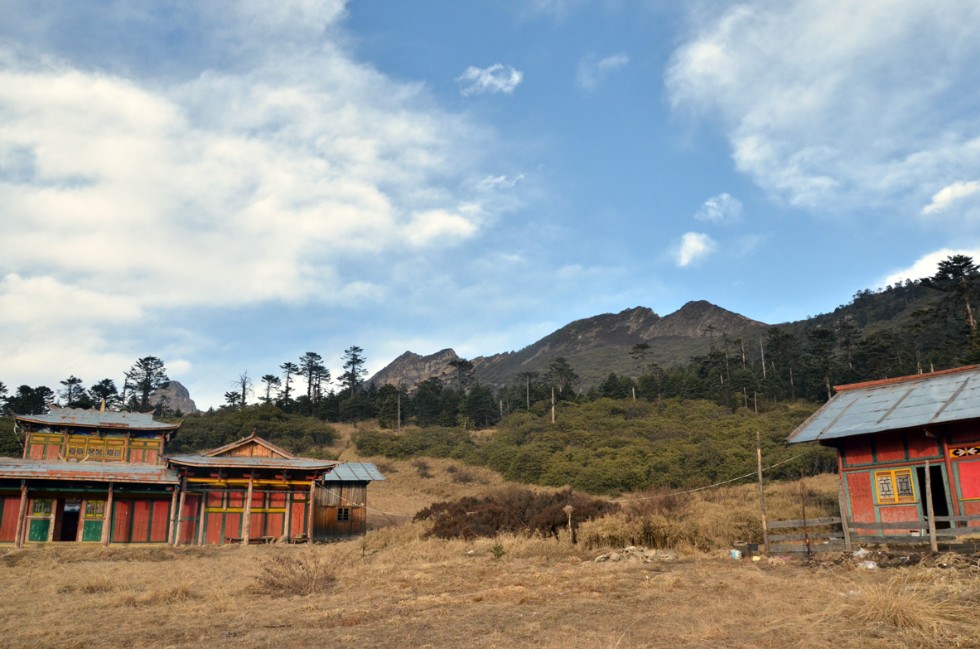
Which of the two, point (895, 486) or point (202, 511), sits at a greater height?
point (895, 486)

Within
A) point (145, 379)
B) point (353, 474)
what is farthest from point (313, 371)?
point (353, 474)

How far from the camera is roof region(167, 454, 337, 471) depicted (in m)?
31.7

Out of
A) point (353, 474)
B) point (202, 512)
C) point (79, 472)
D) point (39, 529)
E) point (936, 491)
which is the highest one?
point (79, 472)

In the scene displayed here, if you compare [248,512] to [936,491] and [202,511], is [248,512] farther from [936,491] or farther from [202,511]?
[936,491]

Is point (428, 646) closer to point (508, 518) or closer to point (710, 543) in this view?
point (710, 543)

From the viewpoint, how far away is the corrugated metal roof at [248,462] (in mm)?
31734

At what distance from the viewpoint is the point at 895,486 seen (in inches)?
867

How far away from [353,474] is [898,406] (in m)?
28.1

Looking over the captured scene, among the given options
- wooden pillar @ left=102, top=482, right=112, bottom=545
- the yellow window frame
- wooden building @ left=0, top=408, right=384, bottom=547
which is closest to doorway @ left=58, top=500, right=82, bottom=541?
wooden building @ left=0, top=408, right=384, bottom=547

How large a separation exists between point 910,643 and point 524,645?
4.95 meters

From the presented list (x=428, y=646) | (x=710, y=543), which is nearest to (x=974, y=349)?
(x=710, y=543)

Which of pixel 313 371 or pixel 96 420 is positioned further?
pixel 313 371

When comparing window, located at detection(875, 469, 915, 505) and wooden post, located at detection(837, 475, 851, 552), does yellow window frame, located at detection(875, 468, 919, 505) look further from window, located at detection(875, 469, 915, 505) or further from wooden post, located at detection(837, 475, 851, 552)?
wooden post, located at detection(837, 475, 851, 552)

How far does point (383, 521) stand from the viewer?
4353 cm
